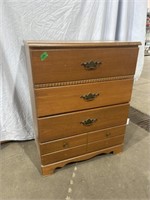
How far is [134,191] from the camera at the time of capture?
1089mm

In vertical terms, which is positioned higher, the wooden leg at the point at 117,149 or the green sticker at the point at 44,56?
the green sticker at the point at 44,56

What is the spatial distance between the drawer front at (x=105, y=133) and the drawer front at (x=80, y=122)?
3 cm

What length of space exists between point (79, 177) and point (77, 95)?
0.59m

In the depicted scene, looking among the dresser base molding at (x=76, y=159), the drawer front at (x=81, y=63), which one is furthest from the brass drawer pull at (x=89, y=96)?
the dresser base molding at (x=76, y=159)

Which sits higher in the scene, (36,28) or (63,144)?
A: (36,28)

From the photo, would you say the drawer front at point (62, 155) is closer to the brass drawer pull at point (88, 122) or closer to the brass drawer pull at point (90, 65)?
the brass drawer pull at point (88, 122)

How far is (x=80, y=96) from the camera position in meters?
1.02

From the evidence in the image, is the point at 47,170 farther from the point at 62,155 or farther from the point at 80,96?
the point at 80,96

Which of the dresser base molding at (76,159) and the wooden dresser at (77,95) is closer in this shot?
the wooden dresser at (77,95)

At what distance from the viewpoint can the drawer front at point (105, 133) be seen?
1202 millimetres

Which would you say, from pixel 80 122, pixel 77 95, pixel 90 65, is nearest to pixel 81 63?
pixel 90 65

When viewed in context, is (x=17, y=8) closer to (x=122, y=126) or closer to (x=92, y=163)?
(x=122, y=126)

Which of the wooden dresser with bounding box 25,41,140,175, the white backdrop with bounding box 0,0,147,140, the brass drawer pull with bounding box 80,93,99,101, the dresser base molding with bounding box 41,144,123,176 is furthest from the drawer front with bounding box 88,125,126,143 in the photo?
the white backdrop with bounding box 0,0,147,140

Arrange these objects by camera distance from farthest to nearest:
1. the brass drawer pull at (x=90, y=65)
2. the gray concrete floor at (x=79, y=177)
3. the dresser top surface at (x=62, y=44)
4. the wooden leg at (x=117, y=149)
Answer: the wooden leg at (x=117, y=149) < the gray concrete floor at (x=79, y=177) < the brass drawer pull at (x=90, y=65) < the dresser top surface at (x=62, y=44)
